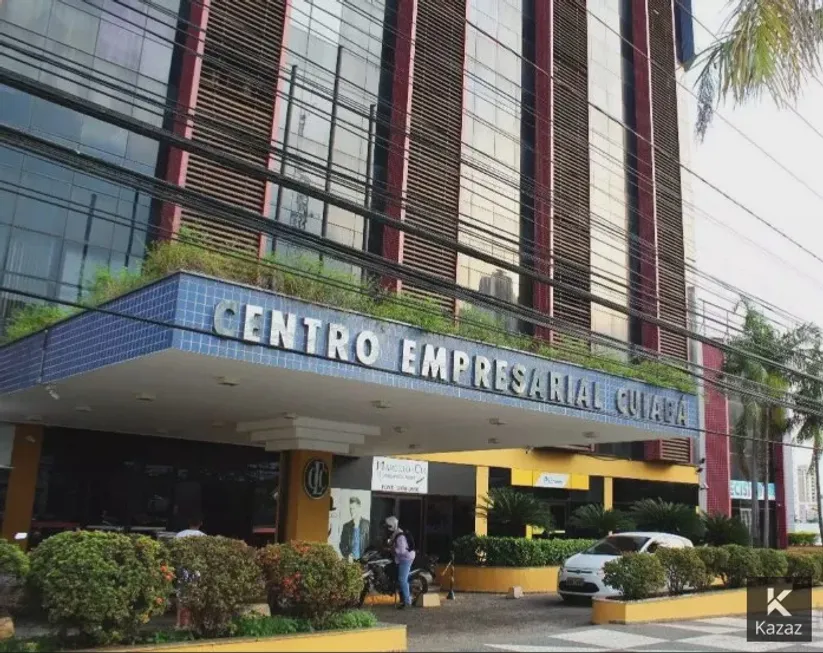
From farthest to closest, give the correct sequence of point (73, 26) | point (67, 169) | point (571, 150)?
point (571, 150) → point (73, 26) → point (67, 169)

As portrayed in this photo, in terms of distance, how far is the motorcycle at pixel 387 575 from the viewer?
51.2 ft

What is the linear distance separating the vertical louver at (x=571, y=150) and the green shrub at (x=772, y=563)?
1029 cm

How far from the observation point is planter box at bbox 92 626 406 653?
8.69m

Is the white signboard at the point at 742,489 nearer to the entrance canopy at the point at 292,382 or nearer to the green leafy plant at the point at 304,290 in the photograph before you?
the entrance canopy at the point at 292,382

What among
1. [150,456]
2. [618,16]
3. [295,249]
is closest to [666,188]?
[618,16]

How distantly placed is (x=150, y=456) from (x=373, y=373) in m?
9.11

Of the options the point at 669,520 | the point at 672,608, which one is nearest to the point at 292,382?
the point at 672,608

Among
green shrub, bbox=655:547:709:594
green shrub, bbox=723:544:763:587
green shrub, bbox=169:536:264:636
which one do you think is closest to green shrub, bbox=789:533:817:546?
green shrub, bbox=723:544:763:587

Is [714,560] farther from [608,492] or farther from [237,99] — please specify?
[237,99]

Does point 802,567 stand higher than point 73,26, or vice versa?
point 73,26

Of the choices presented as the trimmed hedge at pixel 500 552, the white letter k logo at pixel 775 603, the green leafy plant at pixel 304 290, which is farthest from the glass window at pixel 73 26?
the white letter k logo at pixel 775 603

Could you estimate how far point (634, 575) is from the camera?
14.5m

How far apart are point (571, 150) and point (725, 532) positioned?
1340 cm

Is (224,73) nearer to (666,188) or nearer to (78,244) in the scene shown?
(78,244)
